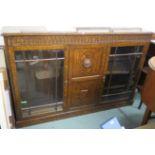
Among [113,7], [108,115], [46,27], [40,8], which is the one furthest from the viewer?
[108,115]

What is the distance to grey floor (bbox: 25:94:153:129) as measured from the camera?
1895mm

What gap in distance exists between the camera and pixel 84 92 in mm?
1941

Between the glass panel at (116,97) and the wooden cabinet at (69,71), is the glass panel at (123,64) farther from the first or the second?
the glass panel at (116,97)

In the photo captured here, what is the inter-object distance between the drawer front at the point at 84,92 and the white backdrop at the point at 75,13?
620mm

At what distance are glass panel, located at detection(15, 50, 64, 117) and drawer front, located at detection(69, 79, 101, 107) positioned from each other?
0.14 m

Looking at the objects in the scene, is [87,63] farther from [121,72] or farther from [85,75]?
[121,72]

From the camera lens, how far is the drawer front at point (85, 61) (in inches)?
65.2

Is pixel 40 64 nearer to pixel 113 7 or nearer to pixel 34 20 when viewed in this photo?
pixel 34 20

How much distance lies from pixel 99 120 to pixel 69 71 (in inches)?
29.0

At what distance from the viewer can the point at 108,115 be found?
6.88ft

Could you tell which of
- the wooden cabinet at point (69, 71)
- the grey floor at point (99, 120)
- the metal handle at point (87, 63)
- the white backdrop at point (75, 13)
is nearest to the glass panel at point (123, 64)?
the wooden cabinet at point (69, 71)
